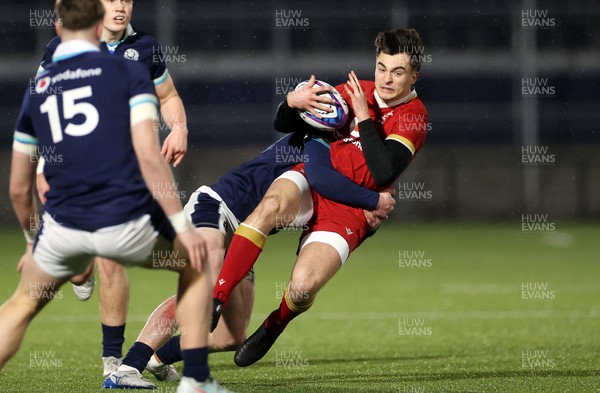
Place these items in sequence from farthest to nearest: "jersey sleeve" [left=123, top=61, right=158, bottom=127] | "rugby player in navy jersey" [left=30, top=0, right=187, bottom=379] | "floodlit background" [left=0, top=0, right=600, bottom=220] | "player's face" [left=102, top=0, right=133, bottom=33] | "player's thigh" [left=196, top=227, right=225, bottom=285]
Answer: "floodlit background" [left=0, top=0, right=600, bottom=220], "rugby player in navy jersey" [left=30, top=0, right=187, bottom=379], "player's face" [left=102, top=0, right=133, bottom=33], "player's thigh" [left=196, top=227, right=225, bottom=285], "jersey sleeve" [left=123, top=61, right=158, bottom=127]

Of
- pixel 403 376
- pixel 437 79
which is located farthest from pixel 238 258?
pixel 437 79

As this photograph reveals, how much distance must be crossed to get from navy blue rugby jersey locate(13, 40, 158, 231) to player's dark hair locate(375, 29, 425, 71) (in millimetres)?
2223

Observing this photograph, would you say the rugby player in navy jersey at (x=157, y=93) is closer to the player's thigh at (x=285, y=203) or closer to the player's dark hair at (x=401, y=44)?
the player's thigh at (x=285, y=203)

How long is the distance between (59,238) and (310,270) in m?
1.94

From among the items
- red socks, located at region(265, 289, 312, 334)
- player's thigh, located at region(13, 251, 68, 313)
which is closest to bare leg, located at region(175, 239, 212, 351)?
player's thigh, located at region(13, 251, 68, 313)

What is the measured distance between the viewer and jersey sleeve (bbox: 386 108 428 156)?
6.55 meters

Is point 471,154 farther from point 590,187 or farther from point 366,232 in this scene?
point 366,232

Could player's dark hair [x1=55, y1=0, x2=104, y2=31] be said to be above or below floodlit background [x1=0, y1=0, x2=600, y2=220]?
above

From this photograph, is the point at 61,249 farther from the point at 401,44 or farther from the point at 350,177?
the point at 401,44

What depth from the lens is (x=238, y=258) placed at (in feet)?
20.2

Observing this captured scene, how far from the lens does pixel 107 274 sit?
22.6ft

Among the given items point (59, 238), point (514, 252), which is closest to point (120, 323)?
point (59, 238)

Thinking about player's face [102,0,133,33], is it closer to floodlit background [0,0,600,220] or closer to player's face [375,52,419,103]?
player's face [375,52,419,103]

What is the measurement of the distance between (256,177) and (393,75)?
1.01 meters
